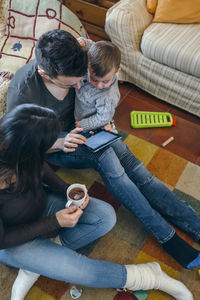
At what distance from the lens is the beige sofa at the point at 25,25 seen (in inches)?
68.6

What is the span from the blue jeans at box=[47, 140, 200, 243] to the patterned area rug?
0.13m

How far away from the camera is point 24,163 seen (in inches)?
33.9

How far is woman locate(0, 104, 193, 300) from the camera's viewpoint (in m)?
0.81

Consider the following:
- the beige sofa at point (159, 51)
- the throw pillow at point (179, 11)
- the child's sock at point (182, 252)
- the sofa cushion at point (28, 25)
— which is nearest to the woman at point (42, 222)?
the child's sock at point (182, 252)

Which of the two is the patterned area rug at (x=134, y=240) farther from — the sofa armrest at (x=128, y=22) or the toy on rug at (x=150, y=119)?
the sofa armrest at (x=128, y=22)

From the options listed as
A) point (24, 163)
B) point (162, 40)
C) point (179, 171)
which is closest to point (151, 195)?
point (179, 171)

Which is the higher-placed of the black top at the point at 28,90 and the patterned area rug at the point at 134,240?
the black top at the point at 28,90

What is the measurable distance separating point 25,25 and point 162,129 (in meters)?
1.18

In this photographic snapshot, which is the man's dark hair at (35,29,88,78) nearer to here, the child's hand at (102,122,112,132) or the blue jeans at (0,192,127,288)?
the child's hand at (102,122,112,132)

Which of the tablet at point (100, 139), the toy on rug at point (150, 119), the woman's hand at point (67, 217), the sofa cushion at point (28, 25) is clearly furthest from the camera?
the toy on rug at point (150, 119)

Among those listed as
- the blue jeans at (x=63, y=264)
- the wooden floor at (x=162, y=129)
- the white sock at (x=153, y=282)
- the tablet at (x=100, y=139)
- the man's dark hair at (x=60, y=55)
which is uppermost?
the man's dark hair at (x=60, y=55)

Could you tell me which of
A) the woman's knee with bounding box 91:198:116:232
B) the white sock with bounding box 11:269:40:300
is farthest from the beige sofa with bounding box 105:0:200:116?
the white sock with bounding box 11:269:40:300

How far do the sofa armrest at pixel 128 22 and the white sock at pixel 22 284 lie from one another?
1673mm

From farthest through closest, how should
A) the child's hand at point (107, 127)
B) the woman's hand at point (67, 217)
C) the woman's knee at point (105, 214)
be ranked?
the child's hand at point (107, 127)
the woman's knee at point (105, 214)
the woman's hand at point (67, 217)
